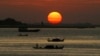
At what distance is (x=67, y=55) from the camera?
70.8 metres

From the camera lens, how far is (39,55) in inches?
2830

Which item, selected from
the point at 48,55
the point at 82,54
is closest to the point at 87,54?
the point at 82,54

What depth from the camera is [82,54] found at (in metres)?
72.6

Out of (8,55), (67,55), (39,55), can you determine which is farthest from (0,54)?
(67,55)

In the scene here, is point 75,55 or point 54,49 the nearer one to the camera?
point 75,55

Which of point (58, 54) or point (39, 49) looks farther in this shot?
point (39, 49)

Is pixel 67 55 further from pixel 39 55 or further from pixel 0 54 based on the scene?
pixel 0 54

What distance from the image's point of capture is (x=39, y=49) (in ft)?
281

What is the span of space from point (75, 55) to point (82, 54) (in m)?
2.50

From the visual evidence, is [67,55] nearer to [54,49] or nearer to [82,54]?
[82,54]

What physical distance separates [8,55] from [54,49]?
50.3 feet

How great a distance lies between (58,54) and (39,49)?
13.1 meters

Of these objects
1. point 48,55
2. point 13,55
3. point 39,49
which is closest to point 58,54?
point 48,55

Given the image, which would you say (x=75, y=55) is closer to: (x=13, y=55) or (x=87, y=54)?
(x=87, y=54)
